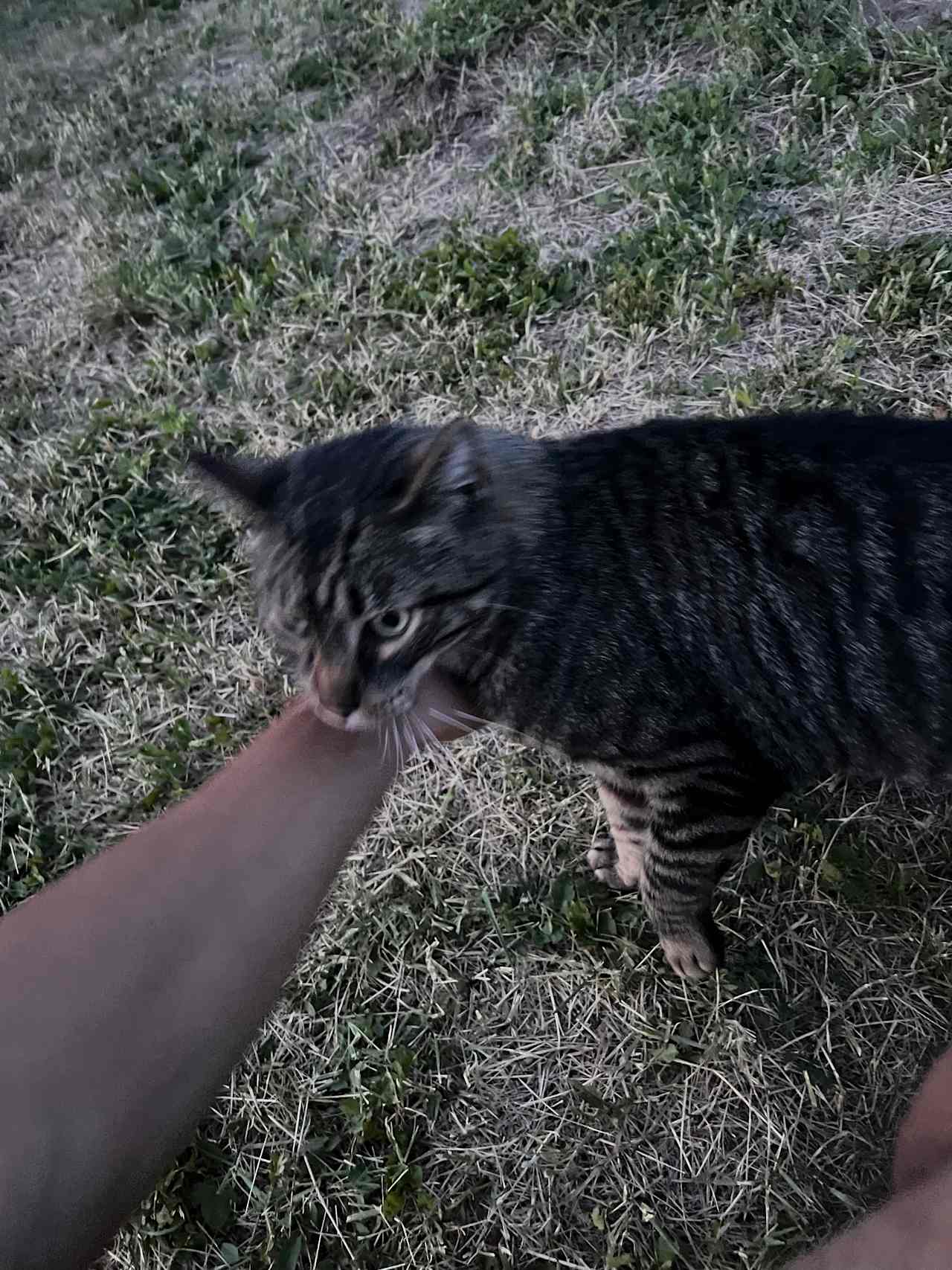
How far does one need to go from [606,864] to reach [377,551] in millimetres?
1268

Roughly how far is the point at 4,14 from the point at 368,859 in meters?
7.32

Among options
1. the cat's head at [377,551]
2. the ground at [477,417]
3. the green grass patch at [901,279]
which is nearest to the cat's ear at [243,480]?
the cat's head at [377,551]

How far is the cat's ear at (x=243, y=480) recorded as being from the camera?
2.13m

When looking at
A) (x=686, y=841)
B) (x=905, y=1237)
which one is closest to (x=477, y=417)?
(x=686, y=841)

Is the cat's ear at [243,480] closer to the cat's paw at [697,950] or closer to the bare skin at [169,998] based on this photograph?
the bare skin at [169,998]

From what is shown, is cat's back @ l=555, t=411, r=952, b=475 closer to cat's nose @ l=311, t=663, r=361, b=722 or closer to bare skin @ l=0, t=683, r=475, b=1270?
cat's nose @ l=311, t=663, r=361, b=722

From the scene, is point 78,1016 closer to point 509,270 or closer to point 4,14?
point 509,270

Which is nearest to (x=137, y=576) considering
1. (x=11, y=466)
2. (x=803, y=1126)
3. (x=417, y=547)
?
(x=11, y=466)

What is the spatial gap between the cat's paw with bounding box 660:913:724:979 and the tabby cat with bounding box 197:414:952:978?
122 millimetres

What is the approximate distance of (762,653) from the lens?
2088 mm

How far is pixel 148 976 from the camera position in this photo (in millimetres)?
1762

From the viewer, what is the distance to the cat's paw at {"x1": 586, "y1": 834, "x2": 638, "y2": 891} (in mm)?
2652

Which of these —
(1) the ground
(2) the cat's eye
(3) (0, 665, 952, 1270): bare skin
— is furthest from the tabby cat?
(1) the ground

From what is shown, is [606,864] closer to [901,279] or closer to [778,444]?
[778,444]
